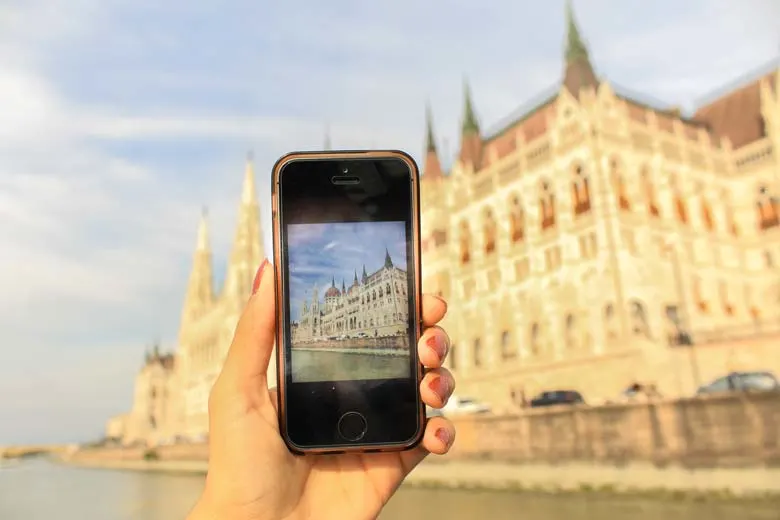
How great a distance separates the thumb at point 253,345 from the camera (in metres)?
1.65

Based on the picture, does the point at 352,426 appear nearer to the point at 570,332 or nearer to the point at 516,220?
the point at 570,332

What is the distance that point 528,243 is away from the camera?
73.7ft

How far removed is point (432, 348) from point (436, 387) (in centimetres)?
11

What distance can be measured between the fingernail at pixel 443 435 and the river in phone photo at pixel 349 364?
219 millimetres

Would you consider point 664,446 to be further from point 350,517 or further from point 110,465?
point 110,465

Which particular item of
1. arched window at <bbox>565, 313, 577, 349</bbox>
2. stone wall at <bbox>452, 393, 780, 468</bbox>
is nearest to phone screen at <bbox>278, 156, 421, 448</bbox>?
stone wall at <bbox>452, 393, 780, 468</bbox>

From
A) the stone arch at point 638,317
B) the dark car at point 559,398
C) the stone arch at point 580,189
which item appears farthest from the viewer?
the stone arch at point 580,189

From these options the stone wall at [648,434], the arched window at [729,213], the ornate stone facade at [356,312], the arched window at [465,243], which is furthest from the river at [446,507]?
the arched window at [729,213]

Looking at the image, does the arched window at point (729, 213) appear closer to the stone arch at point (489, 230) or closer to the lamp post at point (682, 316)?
the lamp post at point (682, 316)

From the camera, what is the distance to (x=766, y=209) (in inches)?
817

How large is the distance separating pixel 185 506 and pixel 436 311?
58.7 feet

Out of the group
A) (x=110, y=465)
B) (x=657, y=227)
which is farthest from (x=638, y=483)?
(x=110, y=465)

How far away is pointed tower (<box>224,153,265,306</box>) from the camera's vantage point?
4141cm

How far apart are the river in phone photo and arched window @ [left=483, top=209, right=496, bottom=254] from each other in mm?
22942
